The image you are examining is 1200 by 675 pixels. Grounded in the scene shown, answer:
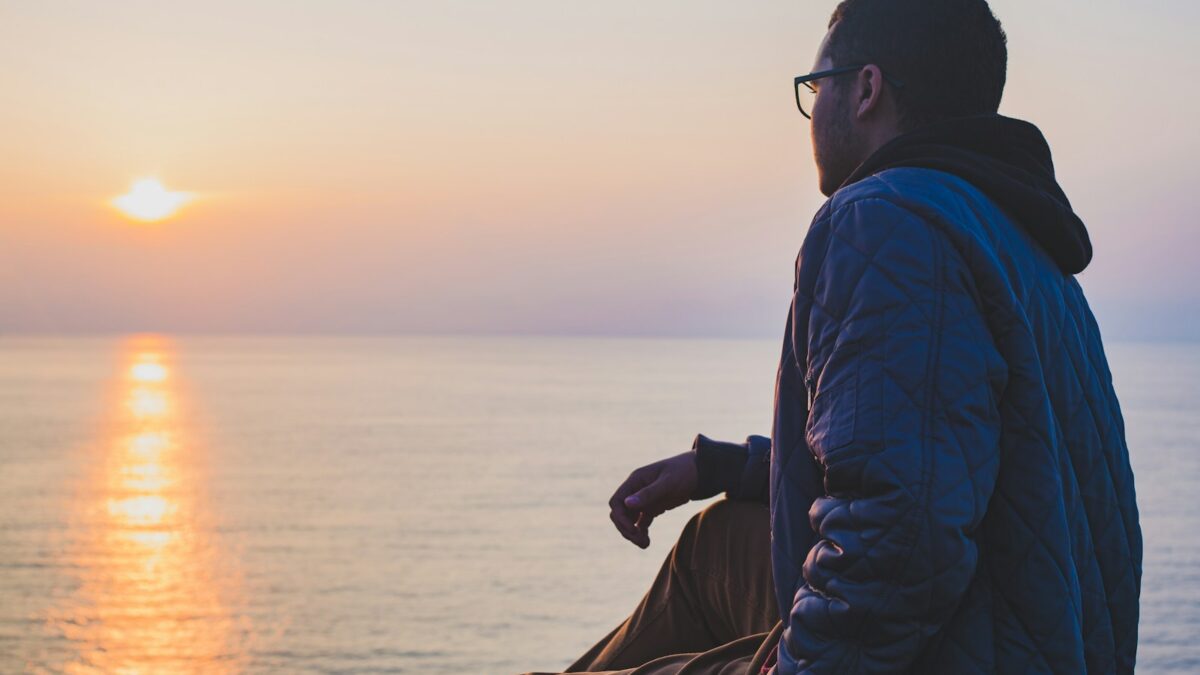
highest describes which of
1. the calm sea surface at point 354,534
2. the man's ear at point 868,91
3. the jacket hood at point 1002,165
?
the man's ear at point 868,91

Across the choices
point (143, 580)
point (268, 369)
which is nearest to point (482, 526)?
point (143, 580)

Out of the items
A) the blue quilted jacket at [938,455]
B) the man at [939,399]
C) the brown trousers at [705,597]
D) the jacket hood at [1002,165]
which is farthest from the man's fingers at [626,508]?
the jacket hood at [1002,165]

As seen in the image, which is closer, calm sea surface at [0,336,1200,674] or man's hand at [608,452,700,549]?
man's hand at [608,452,700,549]

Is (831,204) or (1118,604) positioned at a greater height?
(831,204)

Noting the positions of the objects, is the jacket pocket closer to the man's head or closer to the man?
the man

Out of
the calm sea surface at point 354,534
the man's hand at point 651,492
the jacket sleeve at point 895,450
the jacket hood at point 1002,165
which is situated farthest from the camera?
the calm sea surface at point 354,534

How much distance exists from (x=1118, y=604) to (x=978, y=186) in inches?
28.1

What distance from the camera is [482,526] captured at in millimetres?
40906

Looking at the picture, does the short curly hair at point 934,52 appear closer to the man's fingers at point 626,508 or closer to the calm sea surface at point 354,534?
the man's fingers at point 626,508

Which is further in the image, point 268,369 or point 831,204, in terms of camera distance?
point 268,369

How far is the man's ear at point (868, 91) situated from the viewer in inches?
89.9

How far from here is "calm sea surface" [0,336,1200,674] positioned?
2608 centimetres

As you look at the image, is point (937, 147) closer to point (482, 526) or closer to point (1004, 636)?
point (1004, 636)

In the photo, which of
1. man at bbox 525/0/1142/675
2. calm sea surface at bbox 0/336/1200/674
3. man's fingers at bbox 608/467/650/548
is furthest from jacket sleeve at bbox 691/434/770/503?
calm sea surface at bbox 0/336/1200/674
